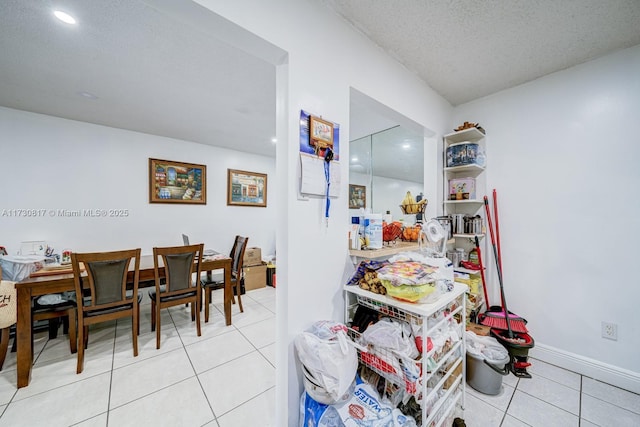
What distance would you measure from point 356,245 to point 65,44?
249 centimetres

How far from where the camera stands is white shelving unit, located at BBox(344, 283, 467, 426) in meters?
1.03

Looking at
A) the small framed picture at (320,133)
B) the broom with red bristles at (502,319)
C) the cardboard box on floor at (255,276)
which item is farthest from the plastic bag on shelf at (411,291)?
the cardboard box on floor at (255,276)

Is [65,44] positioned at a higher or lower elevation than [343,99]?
higher

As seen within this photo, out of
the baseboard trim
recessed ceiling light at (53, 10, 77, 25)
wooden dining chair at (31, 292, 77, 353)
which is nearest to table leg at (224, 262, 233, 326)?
wooden dining chair at (31, 292, 77, 353)

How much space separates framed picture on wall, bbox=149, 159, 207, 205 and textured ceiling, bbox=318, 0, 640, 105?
10.6 ft

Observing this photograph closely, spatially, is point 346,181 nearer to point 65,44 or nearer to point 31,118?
point 65,44

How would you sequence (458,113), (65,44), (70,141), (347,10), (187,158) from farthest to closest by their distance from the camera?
(187,158), (70,141), (458,113), (65,44), (347,10)

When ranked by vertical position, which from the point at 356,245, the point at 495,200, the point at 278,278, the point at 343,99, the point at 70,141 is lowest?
the point at 278,278

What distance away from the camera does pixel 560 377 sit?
1.74 m

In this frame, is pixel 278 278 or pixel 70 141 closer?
pixel 278 278

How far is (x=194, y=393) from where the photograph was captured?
156 centimetres

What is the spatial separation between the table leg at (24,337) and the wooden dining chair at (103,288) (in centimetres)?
27

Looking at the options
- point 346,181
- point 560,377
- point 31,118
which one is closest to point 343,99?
point 346,181

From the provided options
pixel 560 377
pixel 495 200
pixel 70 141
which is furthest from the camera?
pixel 70 141
